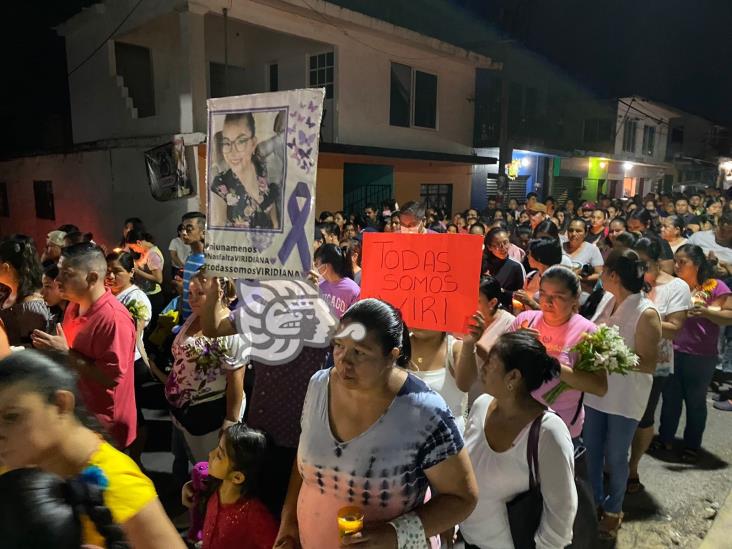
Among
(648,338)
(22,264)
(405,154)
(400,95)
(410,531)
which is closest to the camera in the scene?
(410,531)

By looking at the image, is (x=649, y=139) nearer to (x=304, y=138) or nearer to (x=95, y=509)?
(x=304, y=138)

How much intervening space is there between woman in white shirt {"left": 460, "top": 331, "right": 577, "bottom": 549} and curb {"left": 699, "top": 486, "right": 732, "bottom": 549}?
2.23m

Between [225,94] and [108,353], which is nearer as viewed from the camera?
[108,353]

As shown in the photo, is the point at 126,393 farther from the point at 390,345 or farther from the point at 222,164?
the point at 390,345

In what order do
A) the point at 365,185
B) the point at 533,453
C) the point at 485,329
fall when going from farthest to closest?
the point at 365,185 → the point at 485,329 → the point at 533,453

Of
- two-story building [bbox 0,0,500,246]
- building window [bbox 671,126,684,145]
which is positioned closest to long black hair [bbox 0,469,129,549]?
two-story building [bbox 0,0,500,246]

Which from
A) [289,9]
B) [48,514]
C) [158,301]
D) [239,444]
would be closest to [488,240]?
[239,444]

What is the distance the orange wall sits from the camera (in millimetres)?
13922

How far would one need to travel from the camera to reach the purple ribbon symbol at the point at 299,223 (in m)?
2.76

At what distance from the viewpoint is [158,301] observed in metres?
6.81

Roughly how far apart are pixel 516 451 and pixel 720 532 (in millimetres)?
2643

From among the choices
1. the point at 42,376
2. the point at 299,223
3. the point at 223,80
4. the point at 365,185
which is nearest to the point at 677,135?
the point at 365,185

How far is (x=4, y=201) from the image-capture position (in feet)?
56.5

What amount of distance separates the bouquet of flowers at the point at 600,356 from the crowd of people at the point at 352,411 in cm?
5
